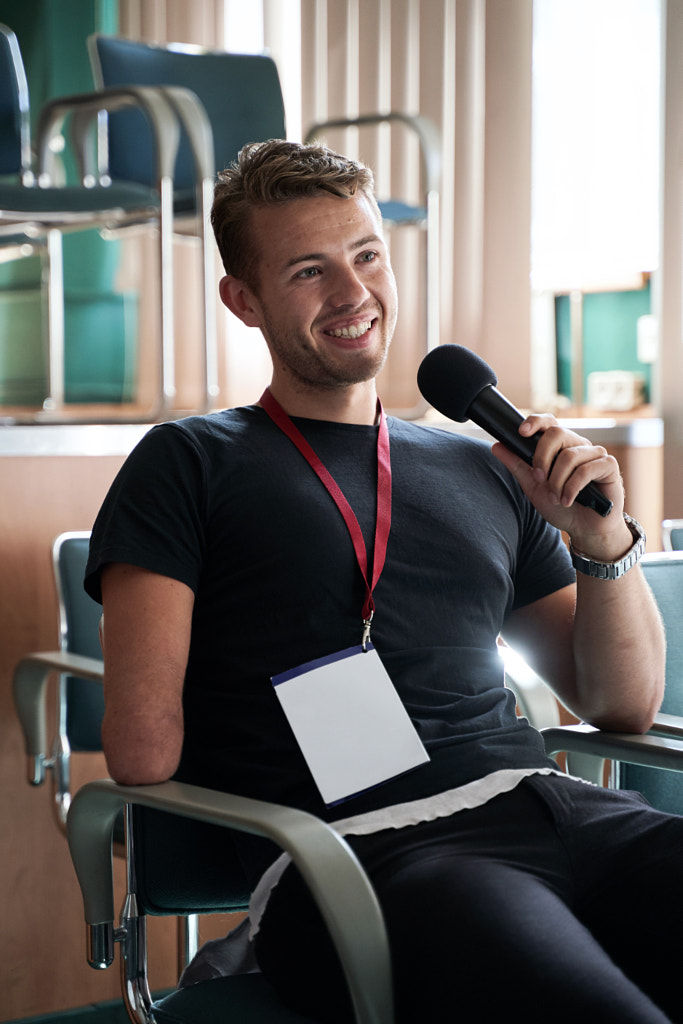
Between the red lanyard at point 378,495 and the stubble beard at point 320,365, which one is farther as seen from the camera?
the stubble beard at point 320,365

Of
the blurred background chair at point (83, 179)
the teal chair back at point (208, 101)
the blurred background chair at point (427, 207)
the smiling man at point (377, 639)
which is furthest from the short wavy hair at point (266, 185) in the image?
the teal chair back at point (208, 101)

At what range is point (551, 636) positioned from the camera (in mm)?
1404

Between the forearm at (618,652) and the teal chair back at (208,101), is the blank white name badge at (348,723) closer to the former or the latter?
the forearm at (618,652)

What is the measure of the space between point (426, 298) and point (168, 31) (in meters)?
2.23

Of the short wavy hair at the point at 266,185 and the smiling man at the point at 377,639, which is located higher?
the short wavy hair at the point at 266,185

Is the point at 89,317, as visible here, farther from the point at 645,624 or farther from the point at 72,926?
the point at 645,624

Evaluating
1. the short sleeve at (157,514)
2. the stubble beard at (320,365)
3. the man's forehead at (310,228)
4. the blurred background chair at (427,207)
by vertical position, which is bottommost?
the short sleeve at (157,514)

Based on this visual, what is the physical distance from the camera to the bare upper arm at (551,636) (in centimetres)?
139

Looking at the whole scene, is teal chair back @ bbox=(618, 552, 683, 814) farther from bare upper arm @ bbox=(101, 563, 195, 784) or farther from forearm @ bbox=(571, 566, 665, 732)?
bare upper arm @ bbox=(101, 563, 195, 784)

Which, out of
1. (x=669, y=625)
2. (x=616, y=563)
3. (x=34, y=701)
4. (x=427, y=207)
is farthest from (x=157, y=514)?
(x=427, y=207)

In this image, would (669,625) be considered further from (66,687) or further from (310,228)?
(66,687)

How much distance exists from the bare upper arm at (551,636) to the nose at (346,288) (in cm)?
42

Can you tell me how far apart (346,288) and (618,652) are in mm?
510

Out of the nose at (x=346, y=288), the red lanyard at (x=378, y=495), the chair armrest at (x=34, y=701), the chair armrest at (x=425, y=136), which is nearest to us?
the red lanyard at (x=378, y=495)
